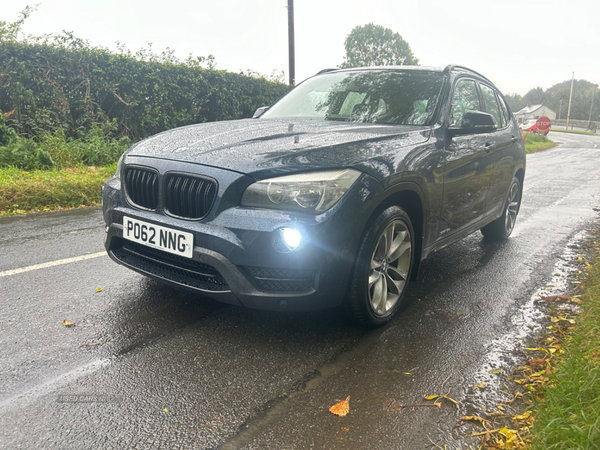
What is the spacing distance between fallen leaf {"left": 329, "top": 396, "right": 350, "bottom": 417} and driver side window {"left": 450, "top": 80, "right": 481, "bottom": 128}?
251 cm

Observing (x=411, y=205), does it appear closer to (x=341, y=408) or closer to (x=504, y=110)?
(x=341, y=408)

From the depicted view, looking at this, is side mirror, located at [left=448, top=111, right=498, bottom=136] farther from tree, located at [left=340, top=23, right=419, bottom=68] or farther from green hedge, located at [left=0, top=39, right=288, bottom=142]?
tree, located at [left=340, top=23, right=419, bottom=68]

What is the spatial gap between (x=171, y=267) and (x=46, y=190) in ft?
17.1

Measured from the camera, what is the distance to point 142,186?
3148 mm

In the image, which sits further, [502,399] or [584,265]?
[584,265]

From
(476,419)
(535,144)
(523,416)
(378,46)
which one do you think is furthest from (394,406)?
(378,46)

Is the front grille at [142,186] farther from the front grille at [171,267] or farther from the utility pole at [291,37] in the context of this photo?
the utility pole at [291,37]

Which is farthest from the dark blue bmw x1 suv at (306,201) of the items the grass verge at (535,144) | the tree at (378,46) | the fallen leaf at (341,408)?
the tree at (378,46)

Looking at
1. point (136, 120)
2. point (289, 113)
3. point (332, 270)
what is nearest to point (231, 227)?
point (332, 270)

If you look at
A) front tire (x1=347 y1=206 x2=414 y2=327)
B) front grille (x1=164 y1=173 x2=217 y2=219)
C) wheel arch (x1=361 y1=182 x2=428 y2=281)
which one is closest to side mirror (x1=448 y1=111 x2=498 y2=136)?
wheel arch (x1=361 y1=182 x2=428 y2=281)

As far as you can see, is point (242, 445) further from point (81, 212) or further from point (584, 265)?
point (81, 212)

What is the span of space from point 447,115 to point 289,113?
144 cm

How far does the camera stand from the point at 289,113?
4578mm

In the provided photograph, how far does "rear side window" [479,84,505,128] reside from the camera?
5.03 m
